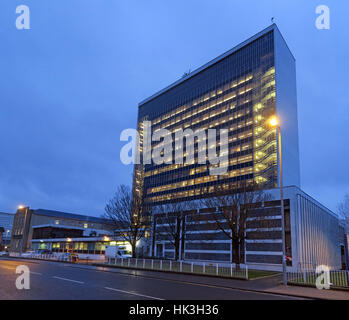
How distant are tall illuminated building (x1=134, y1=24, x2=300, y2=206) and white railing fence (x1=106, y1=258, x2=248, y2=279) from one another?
35049 mm

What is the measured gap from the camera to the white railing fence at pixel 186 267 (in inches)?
979

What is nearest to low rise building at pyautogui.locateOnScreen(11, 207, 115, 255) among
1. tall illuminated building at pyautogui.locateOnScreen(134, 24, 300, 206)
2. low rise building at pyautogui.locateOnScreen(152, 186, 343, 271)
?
tall illuminated building at pyautogui.locateOnScreen(134, 24, 300, 206)

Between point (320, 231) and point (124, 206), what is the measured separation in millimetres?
32641

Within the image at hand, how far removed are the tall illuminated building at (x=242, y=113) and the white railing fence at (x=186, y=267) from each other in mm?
35049

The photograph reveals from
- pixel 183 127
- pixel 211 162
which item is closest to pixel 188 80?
pixel 183 127

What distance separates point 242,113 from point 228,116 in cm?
586

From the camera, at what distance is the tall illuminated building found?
8356 cm

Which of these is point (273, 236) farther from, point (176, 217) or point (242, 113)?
point (242, 113)

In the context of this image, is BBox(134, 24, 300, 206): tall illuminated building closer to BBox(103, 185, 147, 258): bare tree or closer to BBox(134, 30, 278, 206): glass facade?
BBox(134, 30, 278, 206): glass facade

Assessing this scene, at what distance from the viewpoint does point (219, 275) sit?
24.0 meters

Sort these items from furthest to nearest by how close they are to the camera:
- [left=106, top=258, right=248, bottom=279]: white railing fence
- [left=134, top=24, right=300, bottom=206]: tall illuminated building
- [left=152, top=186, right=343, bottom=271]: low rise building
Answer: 1. [left=134, top=24, right=300, bottom=206]: tall illuminated building
2. [left=152, top=186, right=343, bottom=271]: low rise building
3. [left=106, top=258, right=248, bottom=279]: white railing fence

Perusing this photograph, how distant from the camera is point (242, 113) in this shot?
92000mm

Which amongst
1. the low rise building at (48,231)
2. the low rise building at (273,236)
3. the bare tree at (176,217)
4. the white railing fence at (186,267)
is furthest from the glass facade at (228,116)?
the white railing fence at (186,267)

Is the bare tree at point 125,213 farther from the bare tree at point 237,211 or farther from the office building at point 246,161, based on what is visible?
the bare tree at point 237,211
